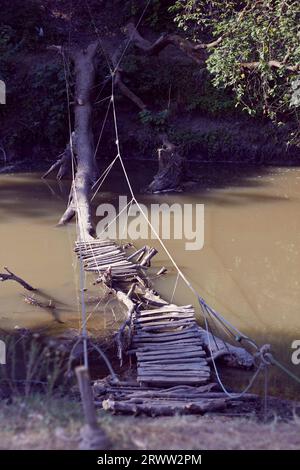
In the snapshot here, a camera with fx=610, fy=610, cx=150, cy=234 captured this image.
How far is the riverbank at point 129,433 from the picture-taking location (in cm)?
288

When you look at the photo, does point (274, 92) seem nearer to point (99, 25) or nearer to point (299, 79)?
point (299, 79)

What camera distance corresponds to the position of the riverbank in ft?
9.44

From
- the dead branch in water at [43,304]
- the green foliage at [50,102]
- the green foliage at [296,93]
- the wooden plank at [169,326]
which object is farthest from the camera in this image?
the green foliage at [50,102]

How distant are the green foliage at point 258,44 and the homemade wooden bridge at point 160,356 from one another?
14.9ft

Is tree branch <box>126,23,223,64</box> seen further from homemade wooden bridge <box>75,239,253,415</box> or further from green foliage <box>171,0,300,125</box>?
homemade wooden bridge <box>75,239,253,415</box>

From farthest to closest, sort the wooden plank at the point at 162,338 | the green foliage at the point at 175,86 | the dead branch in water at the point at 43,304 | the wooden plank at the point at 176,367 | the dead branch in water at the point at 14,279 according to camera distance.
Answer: the green foliage at the point at 175,86 < the dead branch in water at the point at 14,279 < the dead branch in water at the point at 43,304 < the wooden plank at the point at 162,338 < the wooden plank at the point at 176,367

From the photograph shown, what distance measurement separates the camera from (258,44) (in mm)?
9727

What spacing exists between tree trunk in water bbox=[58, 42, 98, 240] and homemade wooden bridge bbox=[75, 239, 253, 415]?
6.05 feet

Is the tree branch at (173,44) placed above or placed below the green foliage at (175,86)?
above

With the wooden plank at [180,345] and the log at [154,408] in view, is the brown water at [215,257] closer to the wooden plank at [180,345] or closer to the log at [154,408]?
the wooden plank at [180,345]

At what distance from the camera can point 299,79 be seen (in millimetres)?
9172

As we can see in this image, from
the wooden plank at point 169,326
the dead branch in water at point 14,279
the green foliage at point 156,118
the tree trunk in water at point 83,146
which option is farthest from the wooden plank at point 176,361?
the green foliage at point 156,118

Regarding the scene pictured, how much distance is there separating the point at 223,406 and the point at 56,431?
188cm

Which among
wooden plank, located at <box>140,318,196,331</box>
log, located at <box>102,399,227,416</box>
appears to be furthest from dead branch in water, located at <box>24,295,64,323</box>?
log, located at <box>102,399,227,416</box>
